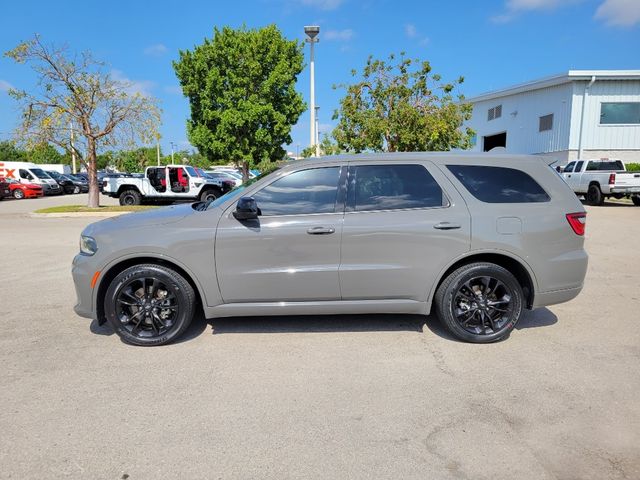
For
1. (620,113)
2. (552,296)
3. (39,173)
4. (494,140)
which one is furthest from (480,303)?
(494,140)

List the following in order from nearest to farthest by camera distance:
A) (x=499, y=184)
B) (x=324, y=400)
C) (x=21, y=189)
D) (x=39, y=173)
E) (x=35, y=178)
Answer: (x=324, y=400), (x=499, y=184), (x=21, y=189), (x=35, y=178), (x=39, y=173)

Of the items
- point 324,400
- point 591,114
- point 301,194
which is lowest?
point 324,400

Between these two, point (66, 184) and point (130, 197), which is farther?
point (66, 184)

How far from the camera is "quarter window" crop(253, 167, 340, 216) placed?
415cm

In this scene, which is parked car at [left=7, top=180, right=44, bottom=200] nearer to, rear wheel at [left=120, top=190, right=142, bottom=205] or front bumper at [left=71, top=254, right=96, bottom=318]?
rear wheel at [left=120, top=190, right=142, bottom=205]

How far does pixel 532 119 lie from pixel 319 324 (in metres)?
30.7

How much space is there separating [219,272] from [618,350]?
3.62 m

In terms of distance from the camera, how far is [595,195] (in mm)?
19438

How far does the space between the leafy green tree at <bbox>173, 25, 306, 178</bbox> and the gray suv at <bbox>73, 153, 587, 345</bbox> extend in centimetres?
1972

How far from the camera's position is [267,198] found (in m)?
4.19

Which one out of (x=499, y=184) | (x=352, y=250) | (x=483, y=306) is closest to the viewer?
(x=352, y=250)

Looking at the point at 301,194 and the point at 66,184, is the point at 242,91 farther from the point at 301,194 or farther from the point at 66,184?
the point at 301,194

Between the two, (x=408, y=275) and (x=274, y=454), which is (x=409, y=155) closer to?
(x=408, y=275)

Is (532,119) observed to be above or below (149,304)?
above
